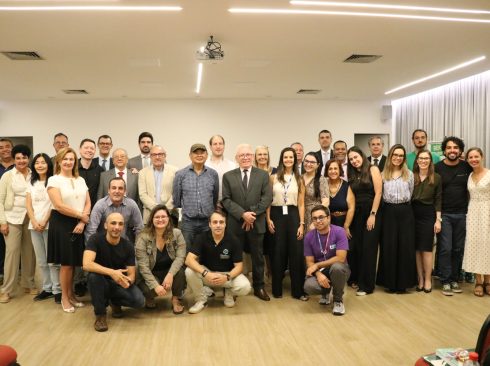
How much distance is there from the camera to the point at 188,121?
11.3 meters

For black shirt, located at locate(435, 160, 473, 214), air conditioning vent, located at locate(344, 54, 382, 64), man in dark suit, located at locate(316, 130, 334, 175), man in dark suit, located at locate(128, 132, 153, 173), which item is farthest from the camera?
air conditioning vent, located at locate(344, 54, 382, 64)

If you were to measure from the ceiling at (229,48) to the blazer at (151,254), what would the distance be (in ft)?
7.46

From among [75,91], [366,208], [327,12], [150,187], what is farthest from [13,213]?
[75,91]

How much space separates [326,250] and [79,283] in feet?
8.59

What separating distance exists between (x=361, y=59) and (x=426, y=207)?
3.04 meters

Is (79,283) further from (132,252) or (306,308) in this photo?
(306,308)

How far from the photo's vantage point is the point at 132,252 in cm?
373

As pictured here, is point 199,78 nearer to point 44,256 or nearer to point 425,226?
point 44,256

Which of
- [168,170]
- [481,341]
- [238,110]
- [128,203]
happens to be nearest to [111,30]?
[168,170]

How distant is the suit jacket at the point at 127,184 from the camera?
4.47 meters

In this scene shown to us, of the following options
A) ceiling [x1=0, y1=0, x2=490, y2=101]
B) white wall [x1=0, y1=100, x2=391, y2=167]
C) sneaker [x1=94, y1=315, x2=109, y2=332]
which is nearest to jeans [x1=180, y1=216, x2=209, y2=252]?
sneaker [x1=94, y1=315, x2=109, y2=332]

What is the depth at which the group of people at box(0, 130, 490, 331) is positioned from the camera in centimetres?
397

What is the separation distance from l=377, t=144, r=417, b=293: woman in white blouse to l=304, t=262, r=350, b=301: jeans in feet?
2.84

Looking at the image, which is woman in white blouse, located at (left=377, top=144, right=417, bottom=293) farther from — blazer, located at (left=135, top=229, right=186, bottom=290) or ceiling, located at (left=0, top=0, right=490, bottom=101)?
blazer, located at (left=135, top=229, right=186, bottom=290)
